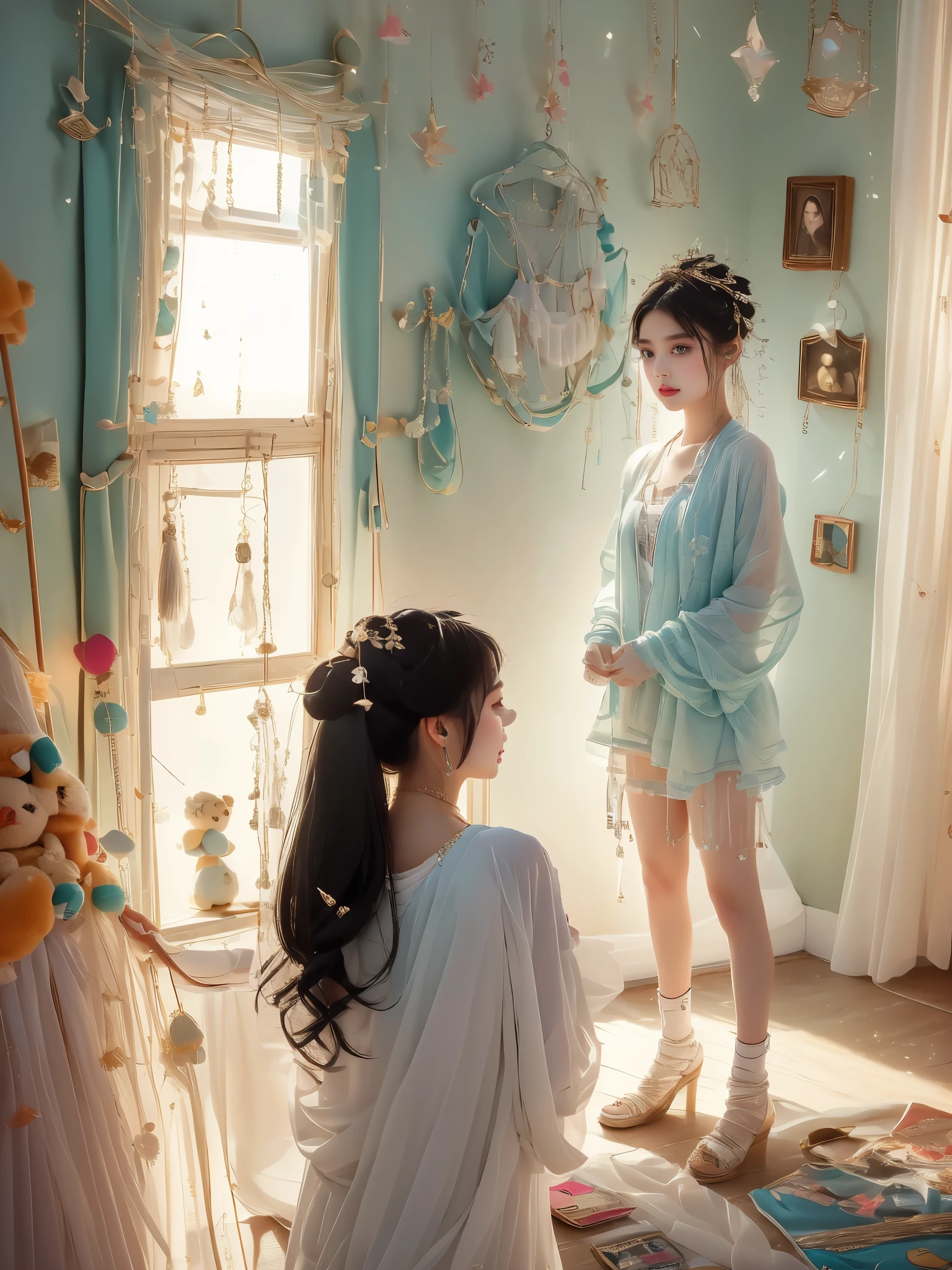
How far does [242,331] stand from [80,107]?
0.45m

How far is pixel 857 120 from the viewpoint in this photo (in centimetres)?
274

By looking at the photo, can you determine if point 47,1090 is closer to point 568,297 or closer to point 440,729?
point 440,729

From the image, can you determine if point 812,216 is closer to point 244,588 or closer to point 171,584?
point 244,588

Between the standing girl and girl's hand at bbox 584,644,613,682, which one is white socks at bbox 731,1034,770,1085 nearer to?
the standing girl

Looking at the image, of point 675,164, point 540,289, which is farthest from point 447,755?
point 675,164

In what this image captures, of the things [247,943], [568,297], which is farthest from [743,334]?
[247,943]

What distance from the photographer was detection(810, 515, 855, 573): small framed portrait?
287 cm

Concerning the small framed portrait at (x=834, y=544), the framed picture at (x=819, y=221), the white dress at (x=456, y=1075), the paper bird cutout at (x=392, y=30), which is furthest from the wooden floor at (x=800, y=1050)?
the paper bird cutout at (x=392, y=30)

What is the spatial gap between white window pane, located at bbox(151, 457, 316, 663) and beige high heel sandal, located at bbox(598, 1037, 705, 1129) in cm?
108

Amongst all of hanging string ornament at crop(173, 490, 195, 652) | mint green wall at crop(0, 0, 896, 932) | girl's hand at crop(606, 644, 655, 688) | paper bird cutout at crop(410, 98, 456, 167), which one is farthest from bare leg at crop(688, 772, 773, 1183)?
paper bird cutout at crop(410, 98, 456, 167)

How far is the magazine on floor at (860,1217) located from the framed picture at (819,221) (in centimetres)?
200

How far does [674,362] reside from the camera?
213cm

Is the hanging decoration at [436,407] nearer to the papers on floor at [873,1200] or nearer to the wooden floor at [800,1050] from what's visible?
the wooden floor at [800,1050]

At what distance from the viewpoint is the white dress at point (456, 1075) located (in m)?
1.37
